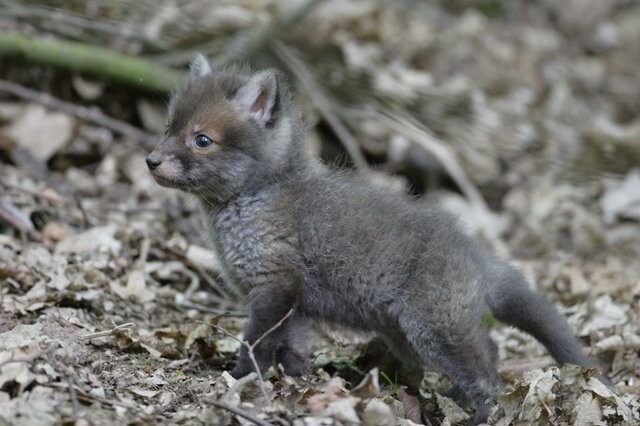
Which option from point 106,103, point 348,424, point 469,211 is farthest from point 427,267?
point 106,103

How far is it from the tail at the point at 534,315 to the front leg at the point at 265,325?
4.31 ft

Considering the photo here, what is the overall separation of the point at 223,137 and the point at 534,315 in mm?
2309

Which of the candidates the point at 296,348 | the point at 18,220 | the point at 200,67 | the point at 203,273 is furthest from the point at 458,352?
the point at 18,220

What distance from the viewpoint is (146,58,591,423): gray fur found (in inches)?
218

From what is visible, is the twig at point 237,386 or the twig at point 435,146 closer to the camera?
the twig at point 237,386

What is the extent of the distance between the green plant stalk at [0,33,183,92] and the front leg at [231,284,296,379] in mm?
4181

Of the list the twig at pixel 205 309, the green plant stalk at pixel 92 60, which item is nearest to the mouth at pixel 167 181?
the twig at pixel 205 309

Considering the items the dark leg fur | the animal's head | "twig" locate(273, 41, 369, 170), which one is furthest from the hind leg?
"twig" locate(273, 41, 369, 170)

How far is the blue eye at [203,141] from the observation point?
5875mm

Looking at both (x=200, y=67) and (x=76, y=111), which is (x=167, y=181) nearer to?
(x=200, y=67)

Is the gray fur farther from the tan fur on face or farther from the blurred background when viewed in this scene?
the blurred background

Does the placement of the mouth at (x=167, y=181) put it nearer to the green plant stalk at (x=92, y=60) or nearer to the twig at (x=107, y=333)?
the twig at (x=107, y=333)

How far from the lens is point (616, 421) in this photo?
17.5 feet

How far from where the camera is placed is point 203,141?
5.88m
